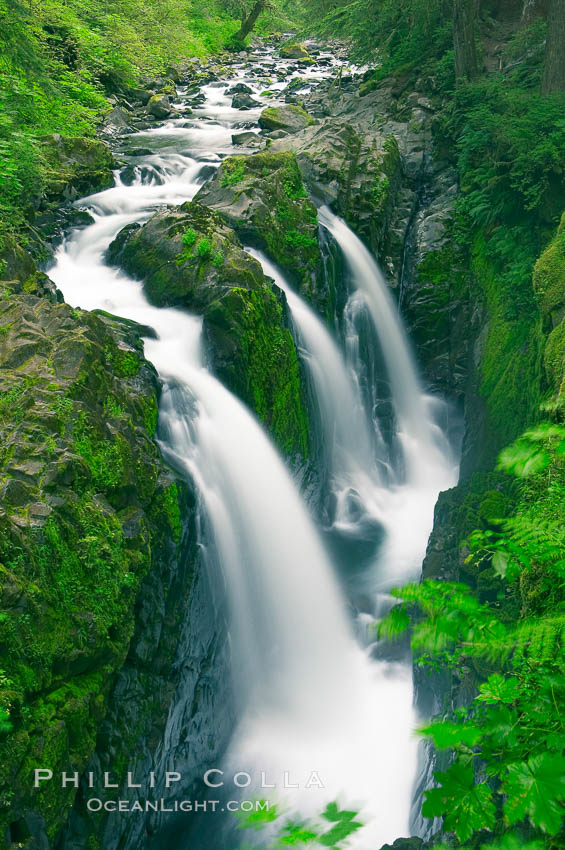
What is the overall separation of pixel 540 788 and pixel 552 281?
262 inches

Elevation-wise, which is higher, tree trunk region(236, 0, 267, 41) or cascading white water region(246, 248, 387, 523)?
tree trunk region(236, 0, 267, 41)

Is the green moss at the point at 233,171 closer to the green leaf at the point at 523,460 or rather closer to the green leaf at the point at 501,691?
the green leaf at the point at 523,460

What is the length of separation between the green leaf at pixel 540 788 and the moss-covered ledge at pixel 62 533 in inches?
96.2

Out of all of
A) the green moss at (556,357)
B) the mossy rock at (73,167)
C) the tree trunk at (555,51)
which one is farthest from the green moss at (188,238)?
the tree trunk at (555,51)

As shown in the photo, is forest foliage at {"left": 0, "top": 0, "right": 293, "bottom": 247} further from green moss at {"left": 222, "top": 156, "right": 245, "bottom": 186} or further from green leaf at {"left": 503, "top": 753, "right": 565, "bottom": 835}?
green leaf at {"left": 503, "top": 753, "right": 565, "bottom": 835}

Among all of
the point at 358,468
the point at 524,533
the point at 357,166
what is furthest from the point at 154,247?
the point at 524,533

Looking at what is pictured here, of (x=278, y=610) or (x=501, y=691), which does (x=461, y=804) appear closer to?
(x=501, y=691)

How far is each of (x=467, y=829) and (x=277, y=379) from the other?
253 inches

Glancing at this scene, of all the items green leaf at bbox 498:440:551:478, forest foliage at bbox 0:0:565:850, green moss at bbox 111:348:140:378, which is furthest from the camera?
green moss at bbox 111:348:140:378

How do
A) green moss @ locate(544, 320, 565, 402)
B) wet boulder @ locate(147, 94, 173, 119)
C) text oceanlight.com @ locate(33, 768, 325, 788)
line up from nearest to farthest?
1. text oceanlight.com @ locate(33, 768, 325, 788)
2. green moss @ locate(544, 320, 565, 402)
3. wet boulder @ locate(147, 94, 173, 119)

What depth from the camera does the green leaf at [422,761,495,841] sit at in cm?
155

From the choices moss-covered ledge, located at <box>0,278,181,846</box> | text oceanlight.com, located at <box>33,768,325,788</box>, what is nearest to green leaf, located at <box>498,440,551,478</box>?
moss-covered ledge, located at <box>0,278,181,846</box>

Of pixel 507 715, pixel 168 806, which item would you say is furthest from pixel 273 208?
pixel 507 715

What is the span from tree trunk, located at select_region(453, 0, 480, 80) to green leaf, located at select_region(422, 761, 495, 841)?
13.5 metres
